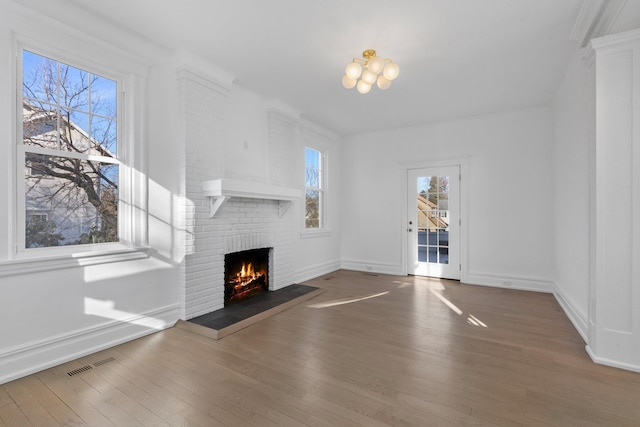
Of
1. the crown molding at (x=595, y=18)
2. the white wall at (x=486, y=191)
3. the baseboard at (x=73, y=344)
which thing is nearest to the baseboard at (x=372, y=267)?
the white wall at (x=486, y=191)

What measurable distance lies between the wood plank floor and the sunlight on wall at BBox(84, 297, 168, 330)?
147 millimetres

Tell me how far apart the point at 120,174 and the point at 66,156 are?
46 cm

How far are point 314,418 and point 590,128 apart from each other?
3.30 meters

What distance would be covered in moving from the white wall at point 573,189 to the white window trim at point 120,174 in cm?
428

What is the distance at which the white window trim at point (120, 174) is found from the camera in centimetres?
229

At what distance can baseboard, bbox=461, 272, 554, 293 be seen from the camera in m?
4.79

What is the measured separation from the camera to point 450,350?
8.98 ft

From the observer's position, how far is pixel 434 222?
18.7 feet

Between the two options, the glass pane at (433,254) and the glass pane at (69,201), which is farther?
the glass pane at (433,254)

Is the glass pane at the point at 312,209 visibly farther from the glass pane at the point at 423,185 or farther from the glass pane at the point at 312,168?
the glass pane at the point at 423,185

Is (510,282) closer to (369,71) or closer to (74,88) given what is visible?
(369,71)

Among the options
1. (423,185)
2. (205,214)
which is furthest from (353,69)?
(423,185)

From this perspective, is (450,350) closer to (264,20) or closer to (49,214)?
(264,20)

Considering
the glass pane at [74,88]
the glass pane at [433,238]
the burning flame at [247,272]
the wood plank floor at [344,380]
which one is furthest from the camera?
the glass pane at [433,238]
